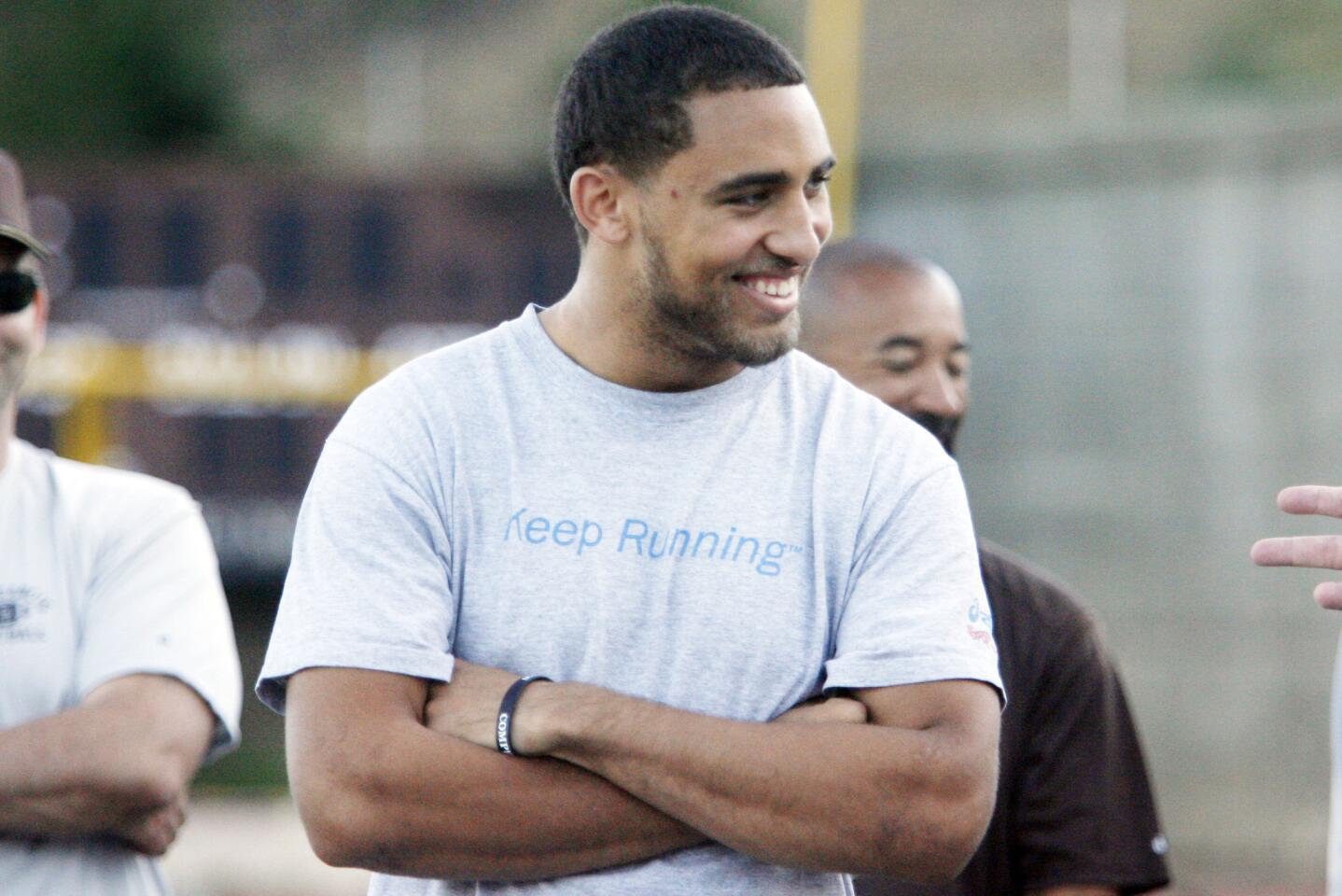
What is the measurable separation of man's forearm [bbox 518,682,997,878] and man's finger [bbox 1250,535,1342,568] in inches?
21.7

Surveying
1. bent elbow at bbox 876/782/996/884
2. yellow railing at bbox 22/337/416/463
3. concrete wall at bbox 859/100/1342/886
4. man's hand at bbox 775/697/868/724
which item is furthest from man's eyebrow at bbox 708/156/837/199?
yellow railing at bbox 22/337/416/463

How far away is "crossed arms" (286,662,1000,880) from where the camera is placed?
1.97 meters

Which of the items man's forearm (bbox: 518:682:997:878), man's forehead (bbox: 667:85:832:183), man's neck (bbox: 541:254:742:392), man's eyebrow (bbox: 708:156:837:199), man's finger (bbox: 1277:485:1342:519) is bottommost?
man's forearm (bbox: 518:682:997:878)

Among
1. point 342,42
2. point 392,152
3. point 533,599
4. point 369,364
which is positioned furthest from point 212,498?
point 342,42

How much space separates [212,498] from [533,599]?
811cm

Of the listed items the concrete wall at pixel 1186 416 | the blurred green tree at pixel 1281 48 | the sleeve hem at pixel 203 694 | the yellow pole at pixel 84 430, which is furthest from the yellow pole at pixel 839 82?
the sleeve hem at pixel 203 694

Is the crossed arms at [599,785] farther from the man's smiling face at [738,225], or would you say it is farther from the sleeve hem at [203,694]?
the sleeve hem at [203,694]

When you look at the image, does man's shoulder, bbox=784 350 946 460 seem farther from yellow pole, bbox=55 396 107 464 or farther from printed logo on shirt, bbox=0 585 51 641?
yellow pole, bbox=55 396 107 464

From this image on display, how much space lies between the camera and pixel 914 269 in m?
3.19

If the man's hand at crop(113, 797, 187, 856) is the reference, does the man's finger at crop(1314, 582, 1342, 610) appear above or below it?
above

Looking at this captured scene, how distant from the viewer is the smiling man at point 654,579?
1.99 metres

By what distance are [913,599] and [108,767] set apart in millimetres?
1203

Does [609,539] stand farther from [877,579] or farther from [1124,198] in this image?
[1124,198]

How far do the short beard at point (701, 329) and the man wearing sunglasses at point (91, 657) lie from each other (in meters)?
1.03
